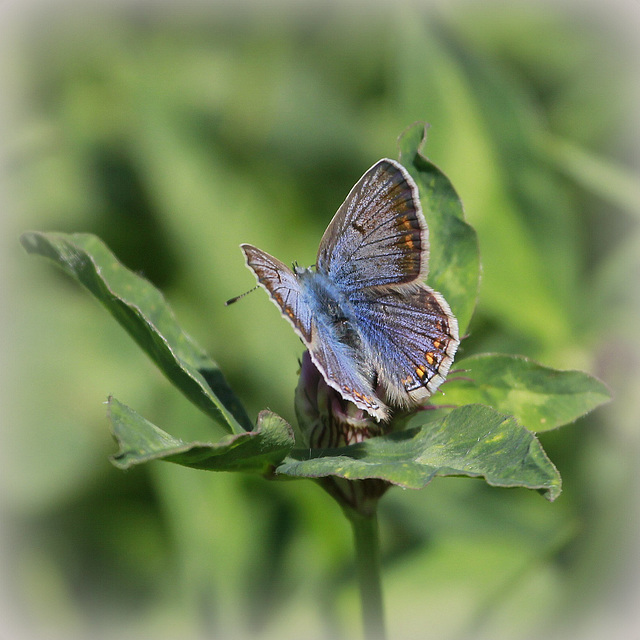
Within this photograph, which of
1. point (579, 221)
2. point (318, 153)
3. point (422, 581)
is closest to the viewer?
point (422, 581)

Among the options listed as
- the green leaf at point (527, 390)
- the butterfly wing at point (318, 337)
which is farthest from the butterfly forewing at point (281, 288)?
the green leaf at point (527, 390)

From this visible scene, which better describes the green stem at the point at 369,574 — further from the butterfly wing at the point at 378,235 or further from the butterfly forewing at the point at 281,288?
the butterfly wing at the point at 378,235

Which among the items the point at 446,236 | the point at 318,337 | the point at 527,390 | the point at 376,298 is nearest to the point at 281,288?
the point at 318,337

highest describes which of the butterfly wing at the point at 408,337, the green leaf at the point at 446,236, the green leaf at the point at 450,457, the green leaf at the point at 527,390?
the green leaf at the point at 446,236

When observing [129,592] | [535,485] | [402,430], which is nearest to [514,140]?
[402,430]

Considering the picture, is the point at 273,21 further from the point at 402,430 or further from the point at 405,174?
the point at 402,430

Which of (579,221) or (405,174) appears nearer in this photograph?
(405,174)
